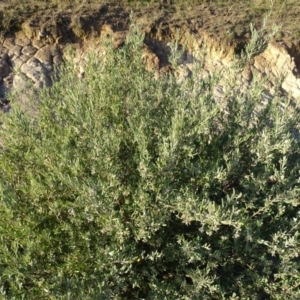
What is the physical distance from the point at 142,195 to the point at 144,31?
6.17m

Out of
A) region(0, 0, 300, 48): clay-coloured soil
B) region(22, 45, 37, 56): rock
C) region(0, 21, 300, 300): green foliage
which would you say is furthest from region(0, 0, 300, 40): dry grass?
region(0, 21, 300, 300): green foliage

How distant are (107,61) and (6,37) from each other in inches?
200

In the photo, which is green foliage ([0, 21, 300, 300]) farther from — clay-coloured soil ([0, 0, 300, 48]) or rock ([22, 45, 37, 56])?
clay-coloured soil ([0, 0, 300, 48])

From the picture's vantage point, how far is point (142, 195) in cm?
375

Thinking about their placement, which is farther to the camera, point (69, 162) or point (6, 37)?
point (6, 37)

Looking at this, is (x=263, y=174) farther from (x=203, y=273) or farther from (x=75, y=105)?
(x=75, y=105)

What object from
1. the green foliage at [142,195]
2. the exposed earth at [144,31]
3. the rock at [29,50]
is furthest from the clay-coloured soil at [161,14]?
the green foliage at [142,195]

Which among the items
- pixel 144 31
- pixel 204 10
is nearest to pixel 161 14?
pixel 144 31

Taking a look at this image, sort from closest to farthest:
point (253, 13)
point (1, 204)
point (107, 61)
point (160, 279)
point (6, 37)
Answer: point (1, 204)
point (160, 279)
point (107, 61)
point (6, 37)
point (253, 13)

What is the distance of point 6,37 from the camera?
8711 mm

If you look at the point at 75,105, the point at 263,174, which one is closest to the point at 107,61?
the point at 75,105

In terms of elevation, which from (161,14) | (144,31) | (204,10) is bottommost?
(144,31)

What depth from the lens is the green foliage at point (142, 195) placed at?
359 centimetres

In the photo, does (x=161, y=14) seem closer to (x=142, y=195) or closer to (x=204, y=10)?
(x=204, y=10)
